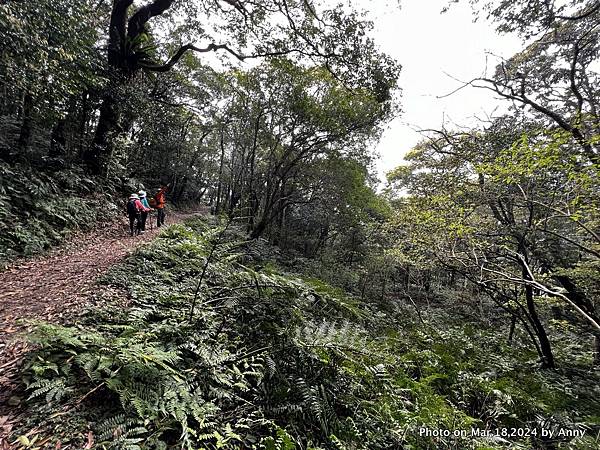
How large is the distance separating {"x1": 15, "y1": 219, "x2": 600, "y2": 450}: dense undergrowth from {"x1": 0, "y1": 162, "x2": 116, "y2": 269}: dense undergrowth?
2580 millimetres

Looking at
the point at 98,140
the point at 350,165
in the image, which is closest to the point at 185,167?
the point at 98,140

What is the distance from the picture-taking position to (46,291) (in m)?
4.39

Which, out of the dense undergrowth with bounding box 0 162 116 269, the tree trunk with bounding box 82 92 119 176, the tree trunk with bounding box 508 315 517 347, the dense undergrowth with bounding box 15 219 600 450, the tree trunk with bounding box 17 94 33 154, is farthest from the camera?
the tree trunk with bounding box 82 92 119 176

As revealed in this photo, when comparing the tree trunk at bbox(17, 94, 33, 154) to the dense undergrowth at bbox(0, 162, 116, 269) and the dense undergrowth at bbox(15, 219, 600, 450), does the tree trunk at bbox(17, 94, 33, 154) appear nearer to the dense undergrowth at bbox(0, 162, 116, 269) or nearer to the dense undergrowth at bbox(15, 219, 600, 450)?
the dense undergrowth at bbox(0, 162, 116, 269)

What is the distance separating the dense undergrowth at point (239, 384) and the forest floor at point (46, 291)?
26cm

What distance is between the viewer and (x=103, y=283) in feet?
15.4

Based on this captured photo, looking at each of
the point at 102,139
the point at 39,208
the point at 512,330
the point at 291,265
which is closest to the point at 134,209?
the point at 39,208

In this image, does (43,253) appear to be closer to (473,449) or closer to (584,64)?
(473,449)

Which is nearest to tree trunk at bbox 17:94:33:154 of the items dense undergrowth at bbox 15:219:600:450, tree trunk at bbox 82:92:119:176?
tree trunk at bbox 82:92:119:176

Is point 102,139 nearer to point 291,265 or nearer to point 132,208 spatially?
point 132,208

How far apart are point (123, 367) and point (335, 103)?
12155mm

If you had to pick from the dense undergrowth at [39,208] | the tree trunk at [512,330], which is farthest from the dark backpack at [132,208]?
the tree trunk at [512,330]

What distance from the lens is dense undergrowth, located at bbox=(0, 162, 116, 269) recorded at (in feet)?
19.2

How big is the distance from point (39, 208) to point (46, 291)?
3807mm
